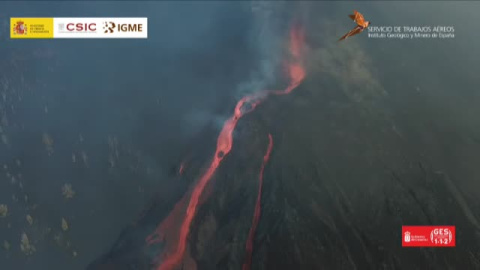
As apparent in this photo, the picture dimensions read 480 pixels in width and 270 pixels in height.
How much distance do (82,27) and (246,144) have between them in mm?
34450

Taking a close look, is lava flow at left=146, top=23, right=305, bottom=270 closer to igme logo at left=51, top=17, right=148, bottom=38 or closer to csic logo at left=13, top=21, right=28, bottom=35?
igme logo at left=51, top=17, right=148, bottom=38

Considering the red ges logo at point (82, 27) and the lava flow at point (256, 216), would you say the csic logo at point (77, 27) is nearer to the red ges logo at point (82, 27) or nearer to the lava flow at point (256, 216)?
the red ges logo at point (82, 27)

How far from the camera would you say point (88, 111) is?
102m

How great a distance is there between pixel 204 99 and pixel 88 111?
26.8 metres

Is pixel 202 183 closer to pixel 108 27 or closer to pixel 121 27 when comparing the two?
pixel 108 27

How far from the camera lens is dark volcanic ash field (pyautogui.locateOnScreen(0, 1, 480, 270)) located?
2756 inches

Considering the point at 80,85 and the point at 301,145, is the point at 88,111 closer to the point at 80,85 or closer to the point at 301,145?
the point at 80,85

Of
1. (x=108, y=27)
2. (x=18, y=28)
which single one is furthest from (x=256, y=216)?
(x=18, y=28)

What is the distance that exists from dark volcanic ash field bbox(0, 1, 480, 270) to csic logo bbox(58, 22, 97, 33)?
1070 inches

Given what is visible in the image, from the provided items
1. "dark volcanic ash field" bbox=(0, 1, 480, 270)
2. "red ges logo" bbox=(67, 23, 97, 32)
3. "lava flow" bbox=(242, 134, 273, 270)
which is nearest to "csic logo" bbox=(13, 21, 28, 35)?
"red ges logo" bbox=(67, 23, 97, 32)

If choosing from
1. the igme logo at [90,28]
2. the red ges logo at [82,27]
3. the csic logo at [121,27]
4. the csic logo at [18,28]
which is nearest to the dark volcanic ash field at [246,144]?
the csic logo at [121,27]

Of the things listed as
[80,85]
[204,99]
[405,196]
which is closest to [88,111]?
[80,85]

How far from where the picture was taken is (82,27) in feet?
248

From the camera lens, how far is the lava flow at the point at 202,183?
6956 cm
